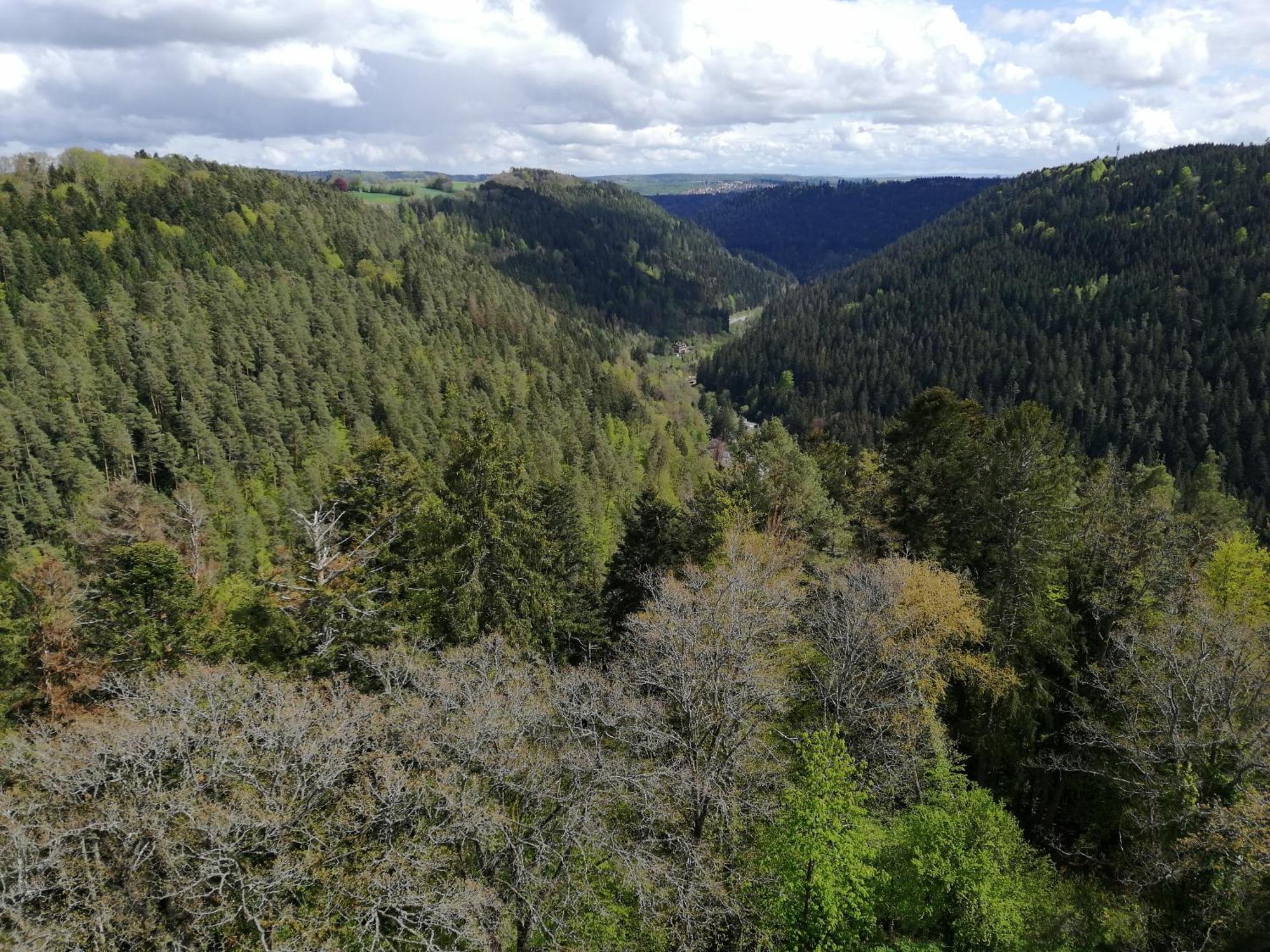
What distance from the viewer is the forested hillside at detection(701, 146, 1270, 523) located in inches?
4882

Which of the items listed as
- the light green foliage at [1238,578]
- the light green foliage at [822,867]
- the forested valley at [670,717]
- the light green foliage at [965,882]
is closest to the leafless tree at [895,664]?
the forested valley at [670,717]

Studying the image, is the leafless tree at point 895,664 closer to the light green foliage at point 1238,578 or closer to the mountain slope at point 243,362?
the light green foliage at point 1238,578

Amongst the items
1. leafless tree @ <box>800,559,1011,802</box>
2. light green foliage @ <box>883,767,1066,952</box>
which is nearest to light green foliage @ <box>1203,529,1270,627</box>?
leafless tree @ <box>800,559,1011,802</box>

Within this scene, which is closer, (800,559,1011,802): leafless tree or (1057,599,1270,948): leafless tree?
(1057,599,1270,948): leafless tree

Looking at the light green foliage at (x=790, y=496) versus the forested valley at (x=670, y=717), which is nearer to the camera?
the forested valley at (x=670, y=717)

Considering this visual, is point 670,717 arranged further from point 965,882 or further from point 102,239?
point 102,239

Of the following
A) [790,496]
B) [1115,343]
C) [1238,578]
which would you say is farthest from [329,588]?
[1115,343]

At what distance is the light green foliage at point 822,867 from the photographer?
53.2ft

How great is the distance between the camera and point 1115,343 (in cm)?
14738

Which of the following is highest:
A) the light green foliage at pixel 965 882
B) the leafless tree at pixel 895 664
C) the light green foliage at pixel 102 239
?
the light green foliage at pixel 102 239

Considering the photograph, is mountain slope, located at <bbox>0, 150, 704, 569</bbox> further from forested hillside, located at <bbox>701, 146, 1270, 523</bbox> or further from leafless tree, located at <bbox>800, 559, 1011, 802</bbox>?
forested hillside, located at <bbox>701, 146, 1270, 523</bbox>

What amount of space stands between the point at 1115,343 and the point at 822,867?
173494 mm

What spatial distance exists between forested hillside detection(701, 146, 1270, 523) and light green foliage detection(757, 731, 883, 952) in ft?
407

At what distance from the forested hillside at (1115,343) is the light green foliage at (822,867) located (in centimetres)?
12405
